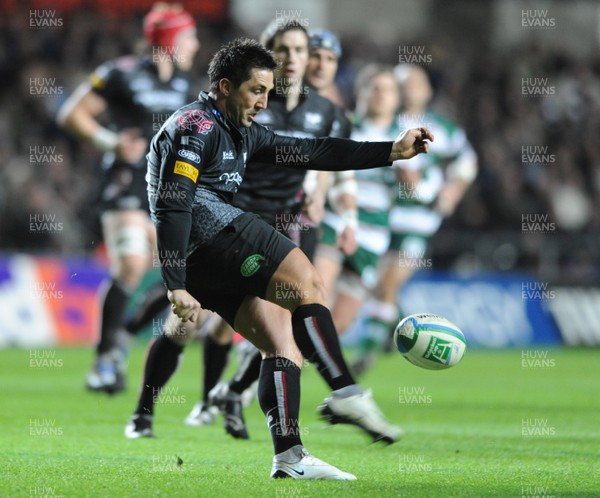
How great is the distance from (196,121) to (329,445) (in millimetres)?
2208

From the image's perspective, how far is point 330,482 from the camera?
195 inches

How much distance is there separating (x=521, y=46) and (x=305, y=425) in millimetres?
15188

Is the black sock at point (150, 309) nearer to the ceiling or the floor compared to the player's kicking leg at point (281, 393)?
nearer to the floor

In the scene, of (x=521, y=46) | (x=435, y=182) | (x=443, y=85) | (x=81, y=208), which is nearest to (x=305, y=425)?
(x=435, y=182)

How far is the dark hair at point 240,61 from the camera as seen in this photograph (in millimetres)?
5164

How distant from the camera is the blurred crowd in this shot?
51.5 ft

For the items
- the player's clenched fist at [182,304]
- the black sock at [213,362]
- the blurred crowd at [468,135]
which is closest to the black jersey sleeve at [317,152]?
the player's clenched fist at [182,304]

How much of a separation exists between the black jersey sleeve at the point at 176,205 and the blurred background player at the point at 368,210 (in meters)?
4.71

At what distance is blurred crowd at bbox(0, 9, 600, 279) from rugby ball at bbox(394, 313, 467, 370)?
10.1 metres

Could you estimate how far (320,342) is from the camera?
5.27 metres

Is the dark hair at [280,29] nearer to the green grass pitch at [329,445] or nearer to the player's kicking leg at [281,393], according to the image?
the player's kicking leg at [281,393]

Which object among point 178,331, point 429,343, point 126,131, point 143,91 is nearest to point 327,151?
point 429,343

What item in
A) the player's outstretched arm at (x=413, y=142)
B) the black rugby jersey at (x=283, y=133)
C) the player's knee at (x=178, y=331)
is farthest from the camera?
the black rugby jersey at (x=283, y=133)

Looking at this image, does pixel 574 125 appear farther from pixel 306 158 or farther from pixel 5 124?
pixel 306 158
